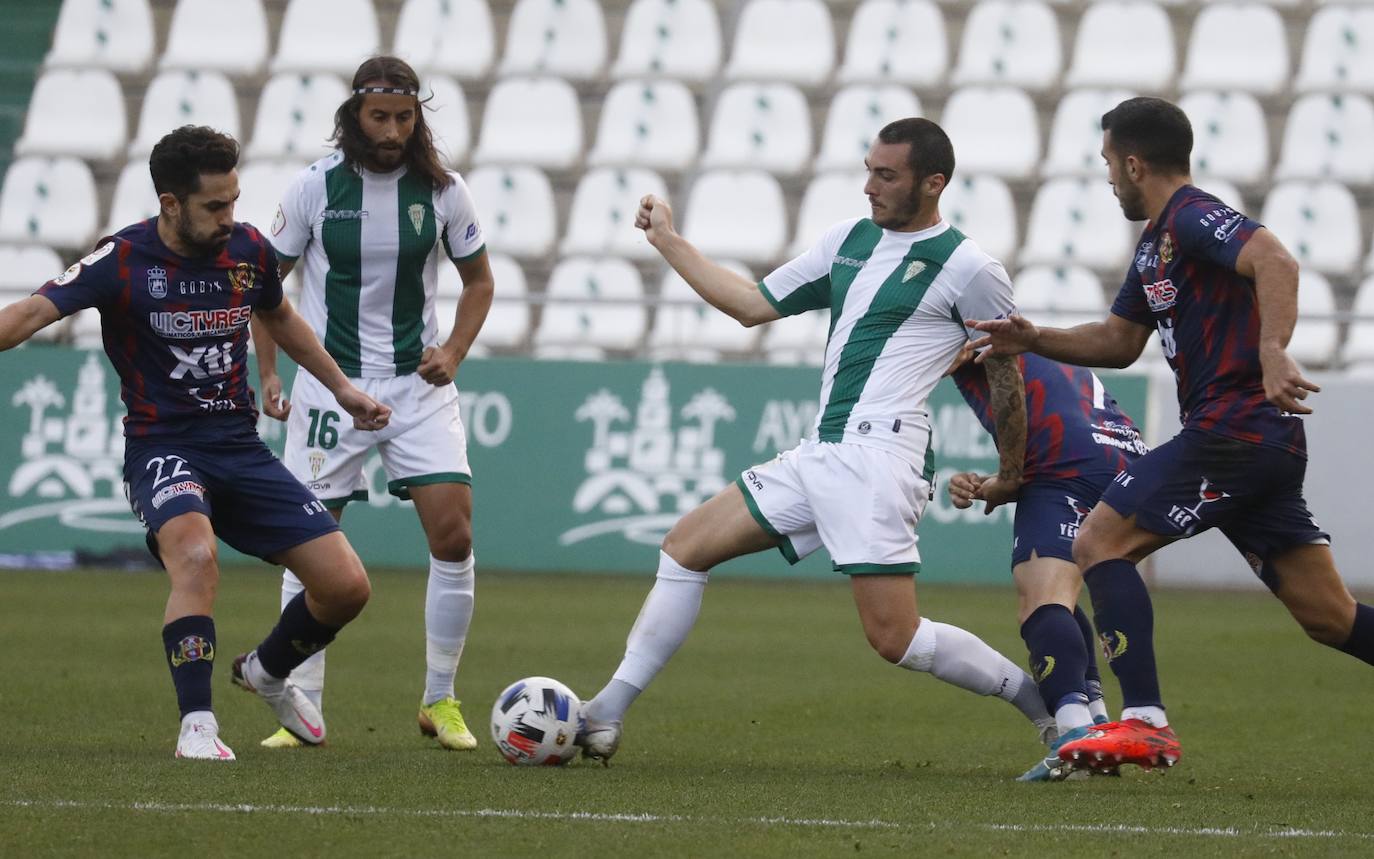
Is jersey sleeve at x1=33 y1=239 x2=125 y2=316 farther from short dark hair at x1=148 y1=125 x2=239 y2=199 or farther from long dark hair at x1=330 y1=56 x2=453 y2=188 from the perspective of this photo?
long dark hair at x1=330 y1=56 x2=453 y2=188

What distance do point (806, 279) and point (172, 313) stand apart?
78.8 inches

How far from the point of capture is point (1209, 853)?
4.32 m

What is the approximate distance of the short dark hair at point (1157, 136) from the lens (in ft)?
18.4

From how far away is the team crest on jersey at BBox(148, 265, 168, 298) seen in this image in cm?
582

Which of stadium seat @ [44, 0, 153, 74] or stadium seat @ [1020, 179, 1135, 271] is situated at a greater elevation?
stadium seat @ [44, 0, 153, 74]

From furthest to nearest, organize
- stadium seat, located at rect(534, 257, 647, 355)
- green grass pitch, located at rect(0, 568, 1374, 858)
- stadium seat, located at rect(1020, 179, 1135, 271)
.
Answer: stadium seat, located at rect(1020, 179, 1135, 271) < stadium seat, located at rect(534, 257, 647, 355) < green grass pitch, located at rect(0, 568, 1374, 858)

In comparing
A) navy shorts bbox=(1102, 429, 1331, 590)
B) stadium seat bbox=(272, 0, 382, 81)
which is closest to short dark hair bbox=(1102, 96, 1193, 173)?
navy shorts bbox=(1102, 429, 1331, 590)

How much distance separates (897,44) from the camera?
17688 millimetres

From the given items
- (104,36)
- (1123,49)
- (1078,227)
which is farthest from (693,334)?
(104,36)

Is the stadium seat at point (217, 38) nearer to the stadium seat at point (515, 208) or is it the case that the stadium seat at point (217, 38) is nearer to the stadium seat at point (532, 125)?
the stadium seat at point (532, 125)

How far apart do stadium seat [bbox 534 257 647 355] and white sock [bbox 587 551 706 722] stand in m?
8.10

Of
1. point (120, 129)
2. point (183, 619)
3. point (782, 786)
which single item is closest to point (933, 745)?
point (782, 786)

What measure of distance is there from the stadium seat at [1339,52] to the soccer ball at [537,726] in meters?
13.5

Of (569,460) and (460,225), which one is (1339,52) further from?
(460,225)
